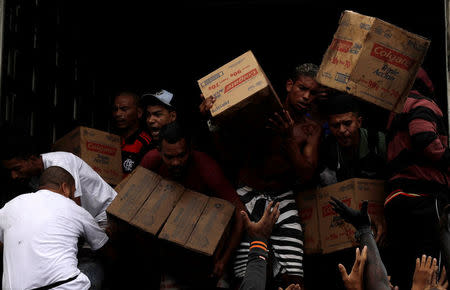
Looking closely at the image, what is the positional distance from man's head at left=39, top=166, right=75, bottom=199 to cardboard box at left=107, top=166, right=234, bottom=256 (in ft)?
1.17

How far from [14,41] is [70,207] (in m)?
1.79

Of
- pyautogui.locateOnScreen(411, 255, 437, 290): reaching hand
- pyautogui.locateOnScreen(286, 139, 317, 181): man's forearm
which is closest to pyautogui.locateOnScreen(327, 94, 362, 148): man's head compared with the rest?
pyautogui.locateOnScreen(286, 139, 317, 181): man's forearm

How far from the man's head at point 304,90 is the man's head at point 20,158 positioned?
7.28ft

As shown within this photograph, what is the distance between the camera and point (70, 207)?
13.7 ft

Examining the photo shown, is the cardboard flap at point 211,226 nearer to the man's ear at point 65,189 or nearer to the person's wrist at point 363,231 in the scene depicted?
the man's ear at point 65,189

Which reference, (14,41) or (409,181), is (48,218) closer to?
(14,41)

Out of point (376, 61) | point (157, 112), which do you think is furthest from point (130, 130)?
point (376, 61)

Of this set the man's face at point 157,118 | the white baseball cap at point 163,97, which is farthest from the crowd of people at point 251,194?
the white baseball cap at point 163,97

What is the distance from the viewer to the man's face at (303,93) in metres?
5.35

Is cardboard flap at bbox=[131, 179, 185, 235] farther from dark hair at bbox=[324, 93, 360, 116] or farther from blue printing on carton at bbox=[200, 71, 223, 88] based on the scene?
dark hair at bbox=[324, 93, 360, 116]

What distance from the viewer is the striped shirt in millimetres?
4402

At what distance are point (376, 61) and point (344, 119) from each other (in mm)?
788

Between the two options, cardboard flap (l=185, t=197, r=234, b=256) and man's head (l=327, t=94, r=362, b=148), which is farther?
man's head (l=327, t=94, r=362, b=148)

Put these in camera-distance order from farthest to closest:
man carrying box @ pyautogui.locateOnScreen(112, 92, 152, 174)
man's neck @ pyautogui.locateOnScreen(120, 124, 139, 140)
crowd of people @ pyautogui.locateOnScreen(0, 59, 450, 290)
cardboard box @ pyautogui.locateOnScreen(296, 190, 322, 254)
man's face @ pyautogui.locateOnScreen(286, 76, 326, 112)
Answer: man's neck @ pyautogui.locateOnScreen(120, 124, 139, 140) → man carrying box @ pyautogui.locateOnScreen(112, 92, 152, 174) → man's face @ pyautogui.locateOnScreen(286, 76, 326, 112) → cardboard box @ pyautogui.locateOnScreen(296, 190, 322, 254) → crowd of people @ pyautogui.locateOnScreen(0, 59, 450, 290)
